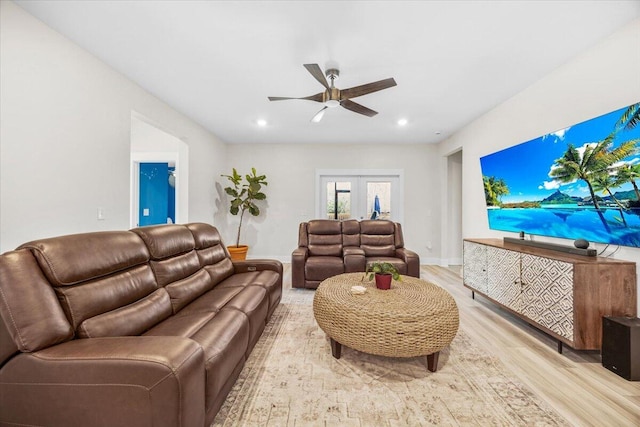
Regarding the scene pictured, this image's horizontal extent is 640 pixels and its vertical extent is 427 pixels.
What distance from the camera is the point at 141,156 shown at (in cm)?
471

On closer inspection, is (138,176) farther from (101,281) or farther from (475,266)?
(475,266)

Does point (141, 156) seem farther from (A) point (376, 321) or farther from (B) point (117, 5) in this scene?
(A) point (376, 321)

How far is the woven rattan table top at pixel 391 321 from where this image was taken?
1757mm

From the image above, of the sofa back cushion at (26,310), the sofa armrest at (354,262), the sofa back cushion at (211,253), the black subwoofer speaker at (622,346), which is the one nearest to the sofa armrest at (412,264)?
the sofa armrest at (354,262)

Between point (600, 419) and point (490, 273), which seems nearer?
point (600, 419)

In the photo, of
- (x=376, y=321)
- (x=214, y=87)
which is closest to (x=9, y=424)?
(x=376, y=321)

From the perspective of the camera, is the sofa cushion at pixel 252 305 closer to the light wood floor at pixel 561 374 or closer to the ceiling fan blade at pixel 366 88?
the light wood floor at pixel 561 374

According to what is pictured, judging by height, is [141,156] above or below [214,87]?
below

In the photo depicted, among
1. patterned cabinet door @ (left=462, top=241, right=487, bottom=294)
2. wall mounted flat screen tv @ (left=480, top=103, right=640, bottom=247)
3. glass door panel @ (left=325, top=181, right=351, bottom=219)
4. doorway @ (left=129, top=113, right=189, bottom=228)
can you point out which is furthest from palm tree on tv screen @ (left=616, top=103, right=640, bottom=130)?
doorway @ (left=129, top=113, right=189, bottom=228)

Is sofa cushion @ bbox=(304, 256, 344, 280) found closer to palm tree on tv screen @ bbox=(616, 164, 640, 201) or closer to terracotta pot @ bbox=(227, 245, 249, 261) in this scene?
terracotta pot @ bbox=(227, 245, 249, 261)

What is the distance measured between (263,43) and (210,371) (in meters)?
2.52

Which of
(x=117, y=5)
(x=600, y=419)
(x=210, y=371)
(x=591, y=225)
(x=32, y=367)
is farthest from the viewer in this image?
(x=591, y=225)

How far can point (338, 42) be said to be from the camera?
2.30m

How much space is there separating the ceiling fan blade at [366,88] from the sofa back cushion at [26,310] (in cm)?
260
